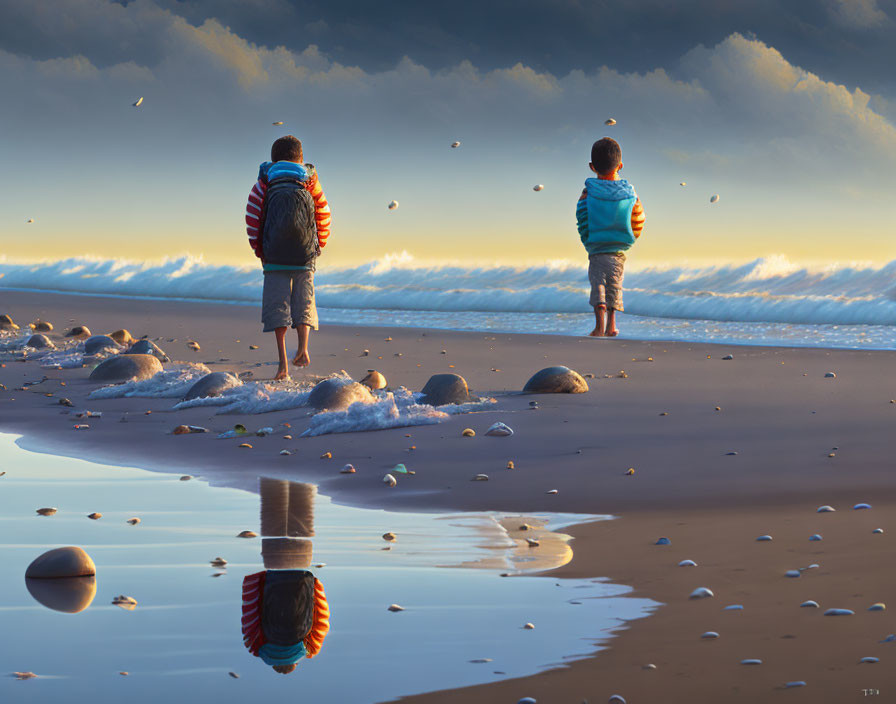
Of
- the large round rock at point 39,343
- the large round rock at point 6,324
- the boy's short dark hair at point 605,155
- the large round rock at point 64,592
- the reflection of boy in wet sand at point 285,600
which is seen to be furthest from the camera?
the large round rock at point 6,324

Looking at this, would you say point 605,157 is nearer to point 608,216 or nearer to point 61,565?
point 608,216

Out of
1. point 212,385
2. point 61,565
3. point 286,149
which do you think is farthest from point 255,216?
point 61,565

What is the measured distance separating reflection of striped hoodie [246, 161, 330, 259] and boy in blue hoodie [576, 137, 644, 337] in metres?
3.26

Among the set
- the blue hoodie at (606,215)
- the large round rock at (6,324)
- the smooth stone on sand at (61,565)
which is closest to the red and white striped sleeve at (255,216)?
the blue hoodie at (606,215)

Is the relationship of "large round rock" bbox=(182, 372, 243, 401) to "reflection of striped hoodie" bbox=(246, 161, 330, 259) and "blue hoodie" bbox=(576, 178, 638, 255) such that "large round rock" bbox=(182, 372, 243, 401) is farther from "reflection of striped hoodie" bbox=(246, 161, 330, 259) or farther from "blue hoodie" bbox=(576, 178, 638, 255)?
"blue hoodie" bbox=(576, 178, 638, 255)

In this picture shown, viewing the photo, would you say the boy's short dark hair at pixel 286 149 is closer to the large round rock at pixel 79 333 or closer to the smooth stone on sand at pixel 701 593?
the large round rock at pixel 79 333

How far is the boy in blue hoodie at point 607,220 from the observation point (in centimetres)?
1174

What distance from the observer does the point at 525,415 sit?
25.7 ft

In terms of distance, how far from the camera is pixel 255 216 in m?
9.69

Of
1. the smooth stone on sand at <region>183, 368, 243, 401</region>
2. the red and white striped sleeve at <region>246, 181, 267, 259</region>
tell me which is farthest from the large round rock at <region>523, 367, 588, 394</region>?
the red and white striped sleeve at <region>246, 181, 267, 259</region>

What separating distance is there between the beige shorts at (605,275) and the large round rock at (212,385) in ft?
→ 15.1

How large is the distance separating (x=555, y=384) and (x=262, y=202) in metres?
3.02

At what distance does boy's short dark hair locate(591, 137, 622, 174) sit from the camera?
1162 centimetres

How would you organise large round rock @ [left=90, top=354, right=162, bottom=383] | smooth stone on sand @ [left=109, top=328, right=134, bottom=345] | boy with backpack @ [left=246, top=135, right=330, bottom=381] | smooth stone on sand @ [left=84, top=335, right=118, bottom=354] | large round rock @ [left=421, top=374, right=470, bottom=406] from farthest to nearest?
1. smooth stone on sand @ [left=109, top=328, right=134, bottom=345]
2. smooth stone on sand @ [left=84, top=335, right=118, bottom=354]
3. large round rock @ [left=90, top=354, right=162, bottom=383]
4. boy with backpack @ [left=246, top=135, right=330, bottom=381]
5. large round rock @ [left=421, top=374, right=470, bottom=406]
